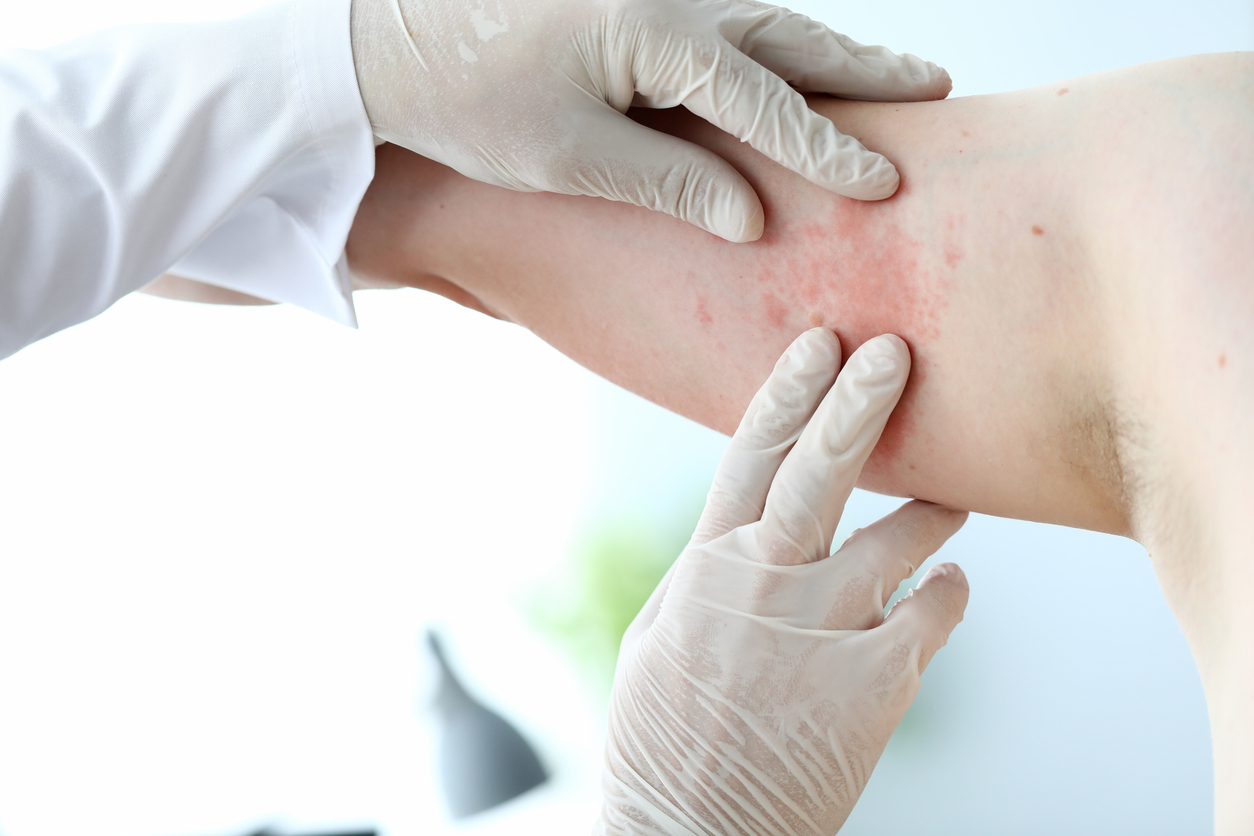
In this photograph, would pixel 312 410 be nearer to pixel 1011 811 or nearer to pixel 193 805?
pixel 193 805

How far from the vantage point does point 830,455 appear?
A: 2.94ft

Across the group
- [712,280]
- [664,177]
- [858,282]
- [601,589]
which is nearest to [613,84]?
[664,177]

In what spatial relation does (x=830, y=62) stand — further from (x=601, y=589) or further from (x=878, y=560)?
(x=601, y=589)

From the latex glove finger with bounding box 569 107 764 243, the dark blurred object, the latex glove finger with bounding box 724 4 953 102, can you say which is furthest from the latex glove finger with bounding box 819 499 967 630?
the dark blurred object

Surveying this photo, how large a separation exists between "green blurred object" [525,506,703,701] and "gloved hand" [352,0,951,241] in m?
2.51

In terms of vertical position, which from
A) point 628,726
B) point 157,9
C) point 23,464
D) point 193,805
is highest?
point 157,9

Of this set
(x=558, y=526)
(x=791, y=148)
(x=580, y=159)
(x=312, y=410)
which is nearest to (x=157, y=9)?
(x=312, y=410)

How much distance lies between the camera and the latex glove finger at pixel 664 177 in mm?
885

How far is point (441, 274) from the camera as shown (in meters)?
1.19

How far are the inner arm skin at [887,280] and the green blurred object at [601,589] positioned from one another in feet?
7.58

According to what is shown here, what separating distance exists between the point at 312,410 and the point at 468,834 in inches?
71.8

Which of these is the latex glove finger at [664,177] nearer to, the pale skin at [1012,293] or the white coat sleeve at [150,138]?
the pale skin at [1012,293]

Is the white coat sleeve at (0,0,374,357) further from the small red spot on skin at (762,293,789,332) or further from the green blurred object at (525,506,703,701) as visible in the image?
the green blurred object at (525,506,703,701)

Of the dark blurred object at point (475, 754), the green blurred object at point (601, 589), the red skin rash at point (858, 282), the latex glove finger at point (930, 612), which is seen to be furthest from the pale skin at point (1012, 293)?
the dark blurred object at point (475, 754)
